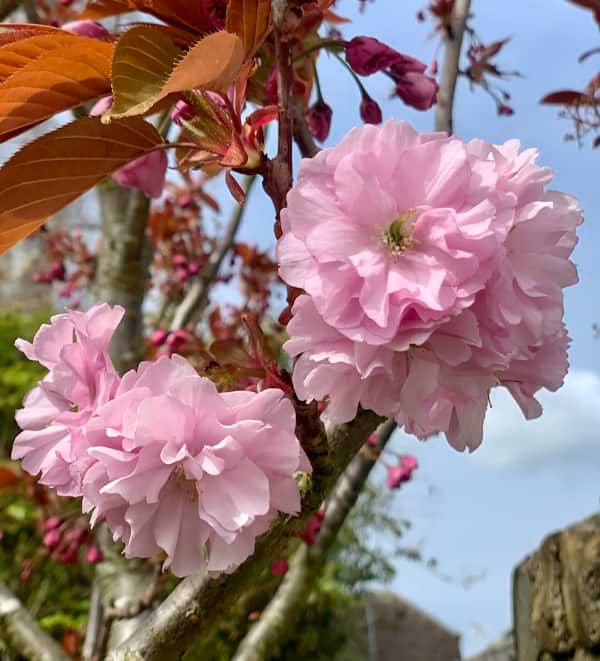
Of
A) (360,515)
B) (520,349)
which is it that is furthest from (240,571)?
(360,515)

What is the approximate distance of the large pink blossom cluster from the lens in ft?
1.56

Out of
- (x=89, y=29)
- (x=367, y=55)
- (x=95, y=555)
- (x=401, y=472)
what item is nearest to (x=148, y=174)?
(x=89, y=29)

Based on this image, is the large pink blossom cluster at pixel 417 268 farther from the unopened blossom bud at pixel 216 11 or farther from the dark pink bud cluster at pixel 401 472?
the dark pink bud cluster at pixel 401 472

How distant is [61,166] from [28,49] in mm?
92

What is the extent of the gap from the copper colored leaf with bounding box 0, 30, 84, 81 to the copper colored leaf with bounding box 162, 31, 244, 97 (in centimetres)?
13

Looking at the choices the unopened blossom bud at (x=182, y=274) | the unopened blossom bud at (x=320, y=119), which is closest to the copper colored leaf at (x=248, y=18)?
the unopened blossom bud at (x=320, y=119)

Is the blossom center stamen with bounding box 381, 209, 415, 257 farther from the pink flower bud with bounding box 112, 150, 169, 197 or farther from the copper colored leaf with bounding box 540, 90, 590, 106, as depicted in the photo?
the copper colored leaf with bounding box 540, 90, 590, 106

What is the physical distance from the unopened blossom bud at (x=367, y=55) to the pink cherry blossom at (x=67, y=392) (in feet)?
1.19

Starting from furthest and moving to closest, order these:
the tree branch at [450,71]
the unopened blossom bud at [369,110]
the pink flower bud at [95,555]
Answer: the pink flower bud at [95,555], the tree branch at [450,71], the unopened blossom bud at [369,110]

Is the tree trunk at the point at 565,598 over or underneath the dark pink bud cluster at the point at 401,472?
underneath

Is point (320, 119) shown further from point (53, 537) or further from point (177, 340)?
point (53, 537)

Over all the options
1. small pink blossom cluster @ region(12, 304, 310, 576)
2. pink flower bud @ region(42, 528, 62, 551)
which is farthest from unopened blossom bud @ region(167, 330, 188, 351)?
small pink blossom cluster @ region(12, 304, 310, 576)

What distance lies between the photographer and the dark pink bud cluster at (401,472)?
194 cm

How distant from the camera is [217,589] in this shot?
690mm
